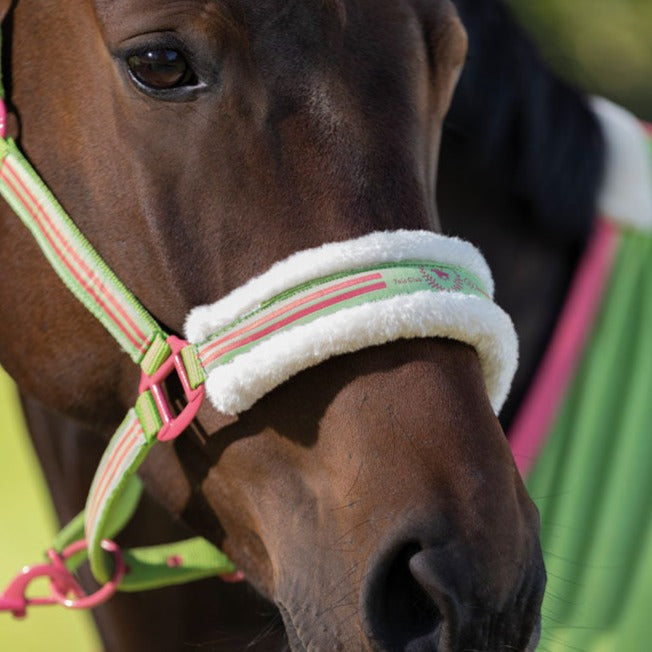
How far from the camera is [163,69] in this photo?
146cm

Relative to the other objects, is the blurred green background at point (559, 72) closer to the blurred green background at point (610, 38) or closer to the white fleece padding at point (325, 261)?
the blurred green background at point (610, 38)

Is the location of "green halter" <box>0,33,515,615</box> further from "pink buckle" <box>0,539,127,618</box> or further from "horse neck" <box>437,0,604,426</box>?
"horse neck" <box>437,0,604,426</box>

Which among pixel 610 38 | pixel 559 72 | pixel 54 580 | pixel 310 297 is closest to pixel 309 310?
pixel 310 297

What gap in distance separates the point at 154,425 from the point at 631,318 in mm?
1049

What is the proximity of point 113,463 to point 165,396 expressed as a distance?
157 millimetres

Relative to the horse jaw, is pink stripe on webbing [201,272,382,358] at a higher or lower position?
higher

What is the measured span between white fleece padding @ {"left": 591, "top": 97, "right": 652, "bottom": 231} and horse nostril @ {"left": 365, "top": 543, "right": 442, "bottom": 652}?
113 cm

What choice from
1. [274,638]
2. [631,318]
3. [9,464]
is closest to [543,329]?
[631,318]

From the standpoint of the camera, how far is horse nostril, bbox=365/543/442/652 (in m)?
1.29

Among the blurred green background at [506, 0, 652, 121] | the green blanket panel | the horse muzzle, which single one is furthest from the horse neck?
the blurred green background at [506, 0, 652, 121]

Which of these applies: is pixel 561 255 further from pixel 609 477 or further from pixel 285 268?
pixel 285 268

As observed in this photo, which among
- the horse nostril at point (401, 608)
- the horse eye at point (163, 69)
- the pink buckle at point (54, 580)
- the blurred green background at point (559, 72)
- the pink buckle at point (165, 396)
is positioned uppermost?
the horse eye at point (163, 69)

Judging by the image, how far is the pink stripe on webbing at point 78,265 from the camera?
5.10 ft

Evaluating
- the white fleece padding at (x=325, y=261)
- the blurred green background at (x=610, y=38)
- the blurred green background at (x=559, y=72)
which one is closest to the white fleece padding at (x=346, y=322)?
the white fleece padding at (x=325, y=261)
